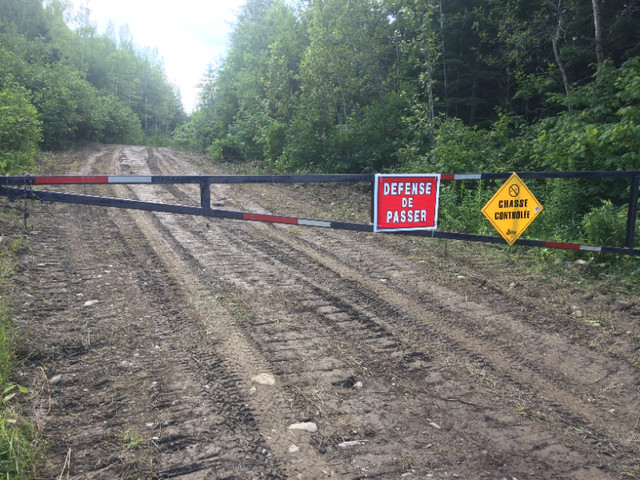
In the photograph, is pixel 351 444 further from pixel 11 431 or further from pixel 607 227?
pixel 607 227

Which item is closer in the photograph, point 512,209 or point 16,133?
point 512,209

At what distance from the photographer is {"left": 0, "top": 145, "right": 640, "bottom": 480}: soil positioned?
108 inches

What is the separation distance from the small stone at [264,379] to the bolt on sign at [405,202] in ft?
6.86

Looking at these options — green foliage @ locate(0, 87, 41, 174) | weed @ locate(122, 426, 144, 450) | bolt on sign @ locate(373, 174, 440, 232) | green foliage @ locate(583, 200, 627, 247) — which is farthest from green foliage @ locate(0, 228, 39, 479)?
green foliage @ locate(0, 87, 41, 174)

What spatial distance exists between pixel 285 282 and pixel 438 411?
2.98m

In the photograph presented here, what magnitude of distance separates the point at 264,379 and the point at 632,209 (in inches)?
203

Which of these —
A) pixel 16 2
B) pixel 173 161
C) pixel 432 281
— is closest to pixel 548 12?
pixel 432 281

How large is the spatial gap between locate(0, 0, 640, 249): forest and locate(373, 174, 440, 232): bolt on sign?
3193 millimetres

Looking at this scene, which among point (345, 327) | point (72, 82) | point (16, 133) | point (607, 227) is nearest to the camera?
point (345, 327)

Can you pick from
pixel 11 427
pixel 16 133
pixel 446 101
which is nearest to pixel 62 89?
pixel 16 133

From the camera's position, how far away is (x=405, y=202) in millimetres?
5098

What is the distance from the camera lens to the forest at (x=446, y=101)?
8.12 m

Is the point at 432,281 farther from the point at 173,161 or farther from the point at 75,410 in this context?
the point at 173,161

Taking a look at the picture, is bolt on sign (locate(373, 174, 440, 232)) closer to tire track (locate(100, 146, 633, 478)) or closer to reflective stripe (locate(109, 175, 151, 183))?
tire track (locate(100, 146, 633, 478))
